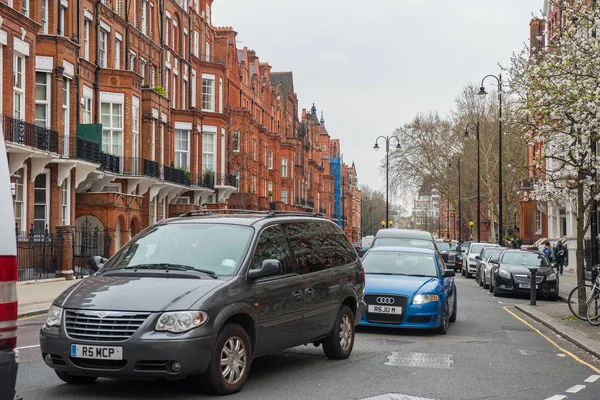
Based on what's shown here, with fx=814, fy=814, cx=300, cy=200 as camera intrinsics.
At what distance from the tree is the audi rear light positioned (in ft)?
38.3

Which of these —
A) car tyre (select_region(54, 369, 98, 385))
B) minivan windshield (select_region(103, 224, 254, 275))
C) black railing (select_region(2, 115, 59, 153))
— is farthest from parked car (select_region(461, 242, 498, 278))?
car tyre (select_region(54, 369, 98, 385))

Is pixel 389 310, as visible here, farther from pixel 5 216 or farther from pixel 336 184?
pixel 336 184

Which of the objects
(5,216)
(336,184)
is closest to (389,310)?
(5,216)

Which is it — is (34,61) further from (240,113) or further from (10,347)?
(240,113)

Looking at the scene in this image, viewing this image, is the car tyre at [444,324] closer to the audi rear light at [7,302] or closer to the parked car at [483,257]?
the audi rear light at [7,302]

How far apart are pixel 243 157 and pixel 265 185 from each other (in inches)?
431

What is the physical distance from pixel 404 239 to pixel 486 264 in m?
6.18

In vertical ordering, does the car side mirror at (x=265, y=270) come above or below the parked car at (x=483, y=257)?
above

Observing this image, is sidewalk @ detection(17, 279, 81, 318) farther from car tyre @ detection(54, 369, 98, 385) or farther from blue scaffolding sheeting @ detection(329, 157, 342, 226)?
blue scaffolding sheeting @ detection(329, 157, 342, 226)

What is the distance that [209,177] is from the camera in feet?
161

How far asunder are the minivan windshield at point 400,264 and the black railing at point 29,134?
15.2m

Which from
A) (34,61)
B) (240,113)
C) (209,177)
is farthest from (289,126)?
(34,61)

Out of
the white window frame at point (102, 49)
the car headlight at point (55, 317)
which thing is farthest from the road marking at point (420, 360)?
the white window frame at point (102, 49)

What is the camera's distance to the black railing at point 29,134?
86.3ft
